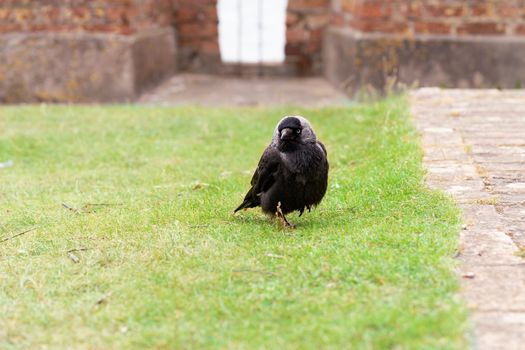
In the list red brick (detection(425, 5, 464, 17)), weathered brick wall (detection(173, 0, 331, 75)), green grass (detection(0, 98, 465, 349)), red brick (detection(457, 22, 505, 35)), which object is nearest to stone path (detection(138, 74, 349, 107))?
weathered brick wall (detection(173, 0, 331, 75))

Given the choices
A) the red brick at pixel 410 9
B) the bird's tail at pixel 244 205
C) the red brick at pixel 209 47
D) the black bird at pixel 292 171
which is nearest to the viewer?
the black bird at pixel 292 171

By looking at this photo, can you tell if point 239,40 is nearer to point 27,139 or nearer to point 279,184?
point 27,139

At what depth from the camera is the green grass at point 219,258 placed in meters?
2.71

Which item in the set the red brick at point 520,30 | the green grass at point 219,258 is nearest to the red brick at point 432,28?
the red brick at point 520,30

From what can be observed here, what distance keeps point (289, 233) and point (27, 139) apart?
3.73m

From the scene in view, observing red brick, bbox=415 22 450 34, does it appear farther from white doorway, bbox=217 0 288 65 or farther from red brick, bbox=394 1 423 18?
white doorway, bbox=217 0 288 65

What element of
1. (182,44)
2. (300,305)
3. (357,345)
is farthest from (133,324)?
(182,44)

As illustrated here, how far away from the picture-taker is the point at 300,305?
9.46ft

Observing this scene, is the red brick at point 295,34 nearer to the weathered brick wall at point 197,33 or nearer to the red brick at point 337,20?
the red brick at point 337,20

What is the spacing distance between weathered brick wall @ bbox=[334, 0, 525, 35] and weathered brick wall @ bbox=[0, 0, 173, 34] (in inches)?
105

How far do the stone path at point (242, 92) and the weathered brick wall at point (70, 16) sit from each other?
97 centimetres

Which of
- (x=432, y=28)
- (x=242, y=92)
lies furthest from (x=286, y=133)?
(x=242, y=92)

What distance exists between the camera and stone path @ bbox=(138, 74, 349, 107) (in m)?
9.48

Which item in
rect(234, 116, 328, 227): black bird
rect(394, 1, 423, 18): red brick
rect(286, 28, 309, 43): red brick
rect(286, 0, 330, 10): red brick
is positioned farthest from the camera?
rect(286, 28, 309, 43): red brick
